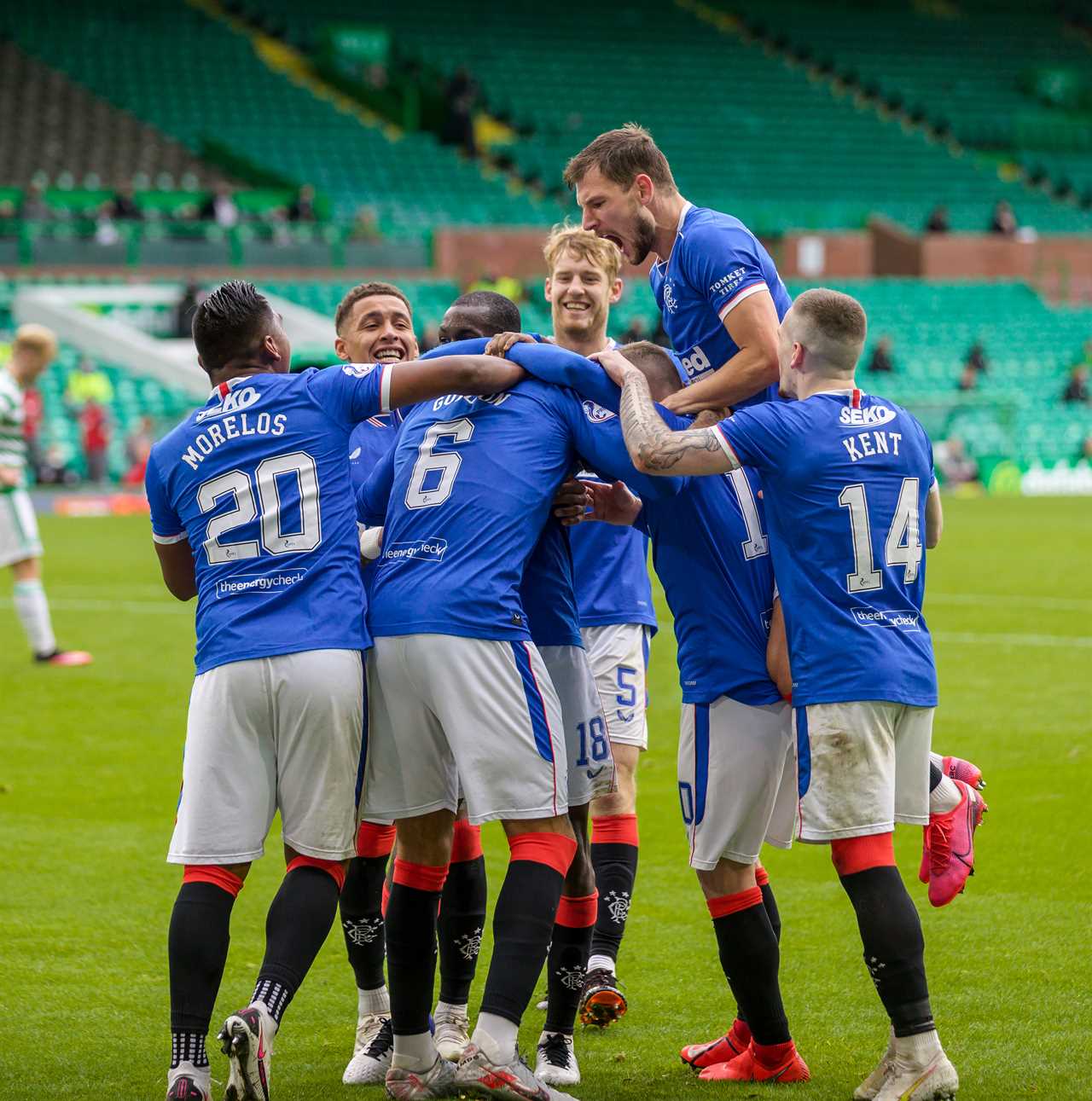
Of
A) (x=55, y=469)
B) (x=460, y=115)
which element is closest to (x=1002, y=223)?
(x=460, y=115)

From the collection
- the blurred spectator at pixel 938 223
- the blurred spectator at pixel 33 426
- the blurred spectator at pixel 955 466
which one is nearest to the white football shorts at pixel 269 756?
the blurred spectator at pixel 33 426

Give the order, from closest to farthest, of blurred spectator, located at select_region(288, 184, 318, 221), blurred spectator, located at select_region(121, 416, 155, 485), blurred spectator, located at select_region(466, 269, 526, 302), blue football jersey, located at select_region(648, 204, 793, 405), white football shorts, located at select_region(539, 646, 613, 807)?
white football shorts, located at select_region(539, 646, 613, 807), blue football jersey, located at select_region(648, 204, 793, 405), blurred spectator, located at select_region(121, 416, 155, 485), blurred spectator, located at select_region(466, 269, 526, 302), blurred spectator, located at select_region(288, 184, 318, 221)

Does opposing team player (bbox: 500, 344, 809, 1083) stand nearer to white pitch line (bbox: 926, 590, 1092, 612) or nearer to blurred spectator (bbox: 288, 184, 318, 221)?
white pitch line (bbox: 926, 590, 1092, 612)

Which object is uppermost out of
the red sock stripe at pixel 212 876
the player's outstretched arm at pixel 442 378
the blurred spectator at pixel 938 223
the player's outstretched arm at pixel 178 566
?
the player's outstretched arm at pixel 442 378

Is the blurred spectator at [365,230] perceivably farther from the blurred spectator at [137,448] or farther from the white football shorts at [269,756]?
the white football shorts at [269,756]

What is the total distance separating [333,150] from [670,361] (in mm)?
33143

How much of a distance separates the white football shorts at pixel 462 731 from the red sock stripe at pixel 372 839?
401 mm

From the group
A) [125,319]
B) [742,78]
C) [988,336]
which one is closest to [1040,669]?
[125,319]

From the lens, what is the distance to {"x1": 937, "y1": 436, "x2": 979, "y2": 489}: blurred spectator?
28.9m

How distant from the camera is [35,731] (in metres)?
9.55

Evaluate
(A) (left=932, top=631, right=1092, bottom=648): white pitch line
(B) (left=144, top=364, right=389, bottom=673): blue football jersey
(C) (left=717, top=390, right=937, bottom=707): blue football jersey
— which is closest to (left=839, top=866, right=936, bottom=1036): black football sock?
(C) (left=717, top=390, right=937, bottom=707): blue football jersey

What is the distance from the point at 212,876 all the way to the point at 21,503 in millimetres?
7912

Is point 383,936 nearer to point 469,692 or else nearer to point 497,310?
point 469,692

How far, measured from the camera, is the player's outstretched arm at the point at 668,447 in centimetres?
427
